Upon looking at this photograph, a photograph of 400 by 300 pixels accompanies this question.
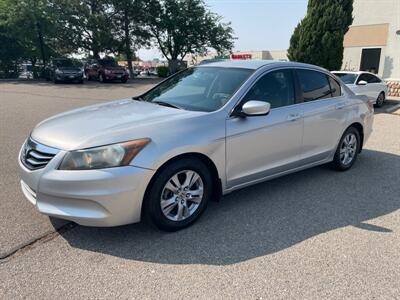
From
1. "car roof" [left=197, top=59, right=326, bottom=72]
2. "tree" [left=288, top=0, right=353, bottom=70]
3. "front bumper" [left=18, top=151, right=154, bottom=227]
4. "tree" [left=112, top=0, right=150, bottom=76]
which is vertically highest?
"tree" [left=112, top=0, right=150, bottom=76]

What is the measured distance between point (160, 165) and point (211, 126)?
2.30 feet

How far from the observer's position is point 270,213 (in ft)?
12.9

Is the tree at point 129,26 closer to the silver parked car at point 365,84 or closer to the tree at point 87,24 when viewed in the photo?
the tree at point 87,24

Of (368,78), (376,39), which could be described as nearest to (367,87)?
(368,78)

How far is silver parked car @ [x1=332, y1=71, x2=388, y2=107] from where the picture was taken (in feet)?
37.2

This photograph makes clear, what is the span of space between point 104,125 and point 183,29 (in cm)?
3258

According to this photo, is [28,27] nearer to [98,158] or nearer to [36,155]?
[36,155]

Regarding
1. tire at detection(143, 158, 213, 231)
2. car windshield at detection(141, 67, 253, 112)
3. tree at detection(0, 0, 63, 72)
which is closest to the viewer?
tire at detection(143, 158, 213, 231)

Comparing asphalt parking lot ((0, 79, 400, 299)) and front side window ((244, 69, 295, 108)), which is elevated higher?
front side window ((244, 69, 295, 108))

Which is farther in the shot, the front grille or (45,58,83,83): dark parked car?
(45,58,83,83): dark parked car

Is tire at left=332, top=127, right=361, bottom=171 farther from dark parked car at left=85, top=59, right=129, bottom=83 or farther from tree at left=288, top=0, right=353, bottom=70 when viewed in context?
dark parked car at left=85, top=59, right=129, bottom=83

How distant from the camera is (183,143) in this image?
3322 millimetres

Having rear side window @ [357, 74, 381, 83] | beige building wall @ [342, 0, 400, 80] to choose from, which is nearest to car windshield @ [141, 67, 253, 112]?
rear side window @ [357, 74, 381, 83]

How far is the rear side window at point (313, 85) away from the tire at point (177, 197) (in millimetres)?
1900
